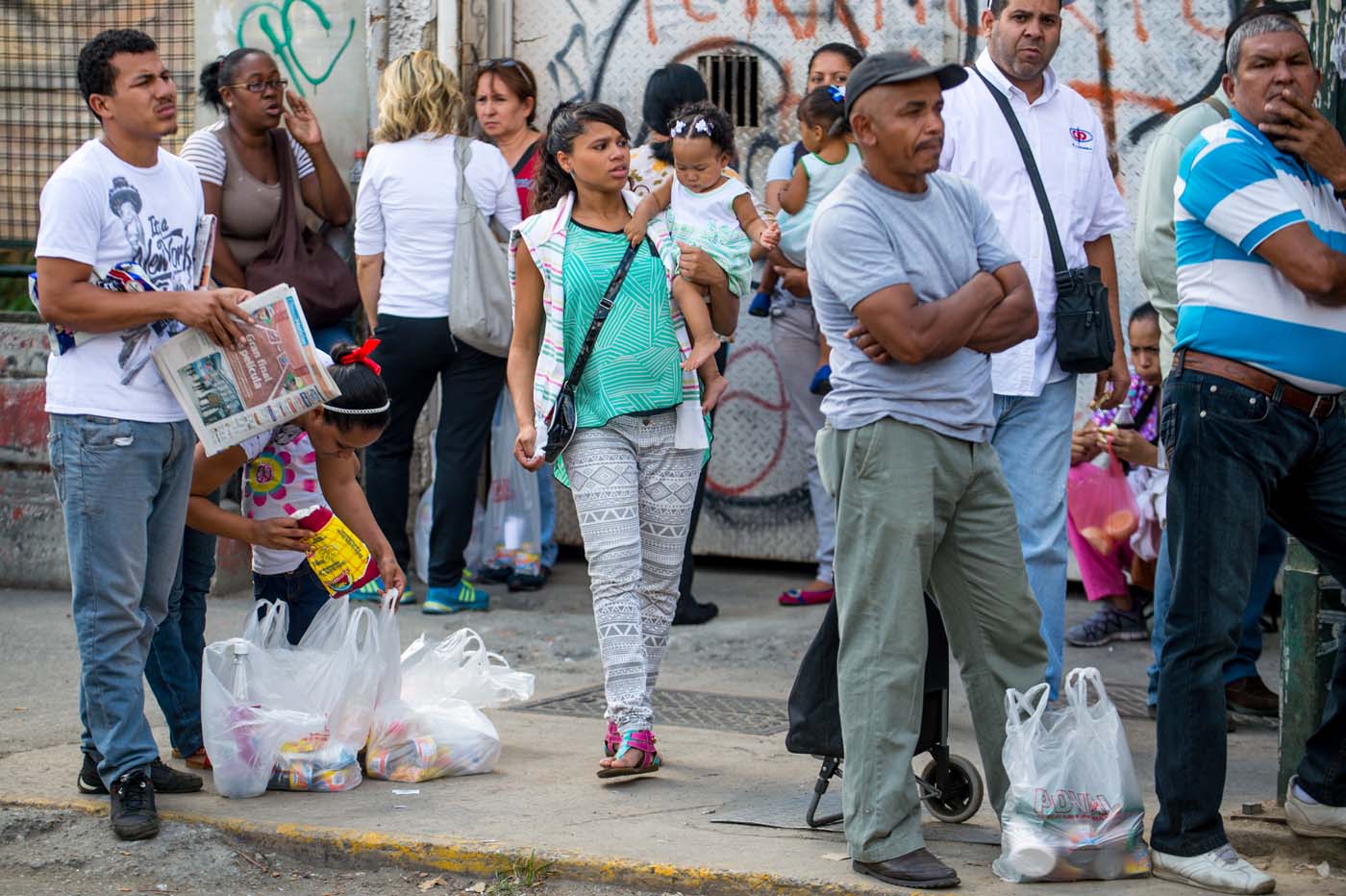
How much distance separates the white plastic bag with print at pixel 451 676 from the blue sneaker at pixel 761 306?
254 centimetres

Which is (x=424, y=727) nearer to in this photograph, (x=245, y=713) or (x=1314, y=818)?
(x=245, y=713)

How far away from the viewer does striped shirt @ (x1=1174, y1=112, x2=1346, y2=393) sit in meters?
3.99

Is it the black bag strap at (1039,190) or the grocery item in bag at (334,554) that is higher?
the black bag strap at (1039,190)

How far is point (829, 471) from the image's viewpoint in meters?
4.24

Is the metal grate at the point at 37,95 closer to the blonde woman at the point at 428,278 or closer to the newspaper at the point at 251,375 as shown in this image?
the blonde woman at the point at 428,278

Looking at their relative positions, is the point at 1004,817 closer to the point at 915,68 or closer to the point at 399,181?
the point at 915,68

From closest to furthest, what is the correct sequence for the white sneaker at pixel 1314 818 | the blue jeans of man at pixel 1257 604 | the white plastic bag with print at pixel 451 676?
the white sneaker at pixel 1314 818, the white plastic bag with print at pixel 451 676, the blue jeans of man at pixel 1257 604

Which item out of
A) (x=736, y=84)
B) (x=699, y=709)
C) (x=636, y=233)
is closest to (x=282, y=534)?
(x=636, y=233)

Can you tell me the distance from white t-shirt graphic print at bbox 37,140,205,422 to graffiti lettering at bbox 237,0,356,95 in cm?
358

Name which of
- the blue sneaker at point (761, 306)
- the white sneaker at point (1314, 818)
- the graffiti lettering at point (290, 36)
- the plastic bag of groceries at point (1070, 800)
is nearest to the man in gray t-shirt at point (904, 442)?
the plastic bag of groceries at point (1070, 800)

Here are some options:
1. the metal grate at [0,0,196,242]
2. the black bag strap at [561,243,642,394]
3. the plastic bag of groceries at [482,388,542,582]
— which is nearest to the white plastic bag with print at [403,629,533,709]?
the black bag strap at [561,243,642,394]

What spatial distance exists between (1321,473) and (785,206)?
3463mm

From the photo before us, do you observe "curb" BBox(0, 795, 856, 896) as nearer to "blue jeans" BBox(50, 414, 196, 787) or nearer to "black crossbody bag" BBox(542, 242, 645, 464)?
"blue jeans" BBox(50, 414, 196, 787)

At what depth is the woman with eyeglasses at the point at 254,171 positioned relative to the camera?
7328 mm
